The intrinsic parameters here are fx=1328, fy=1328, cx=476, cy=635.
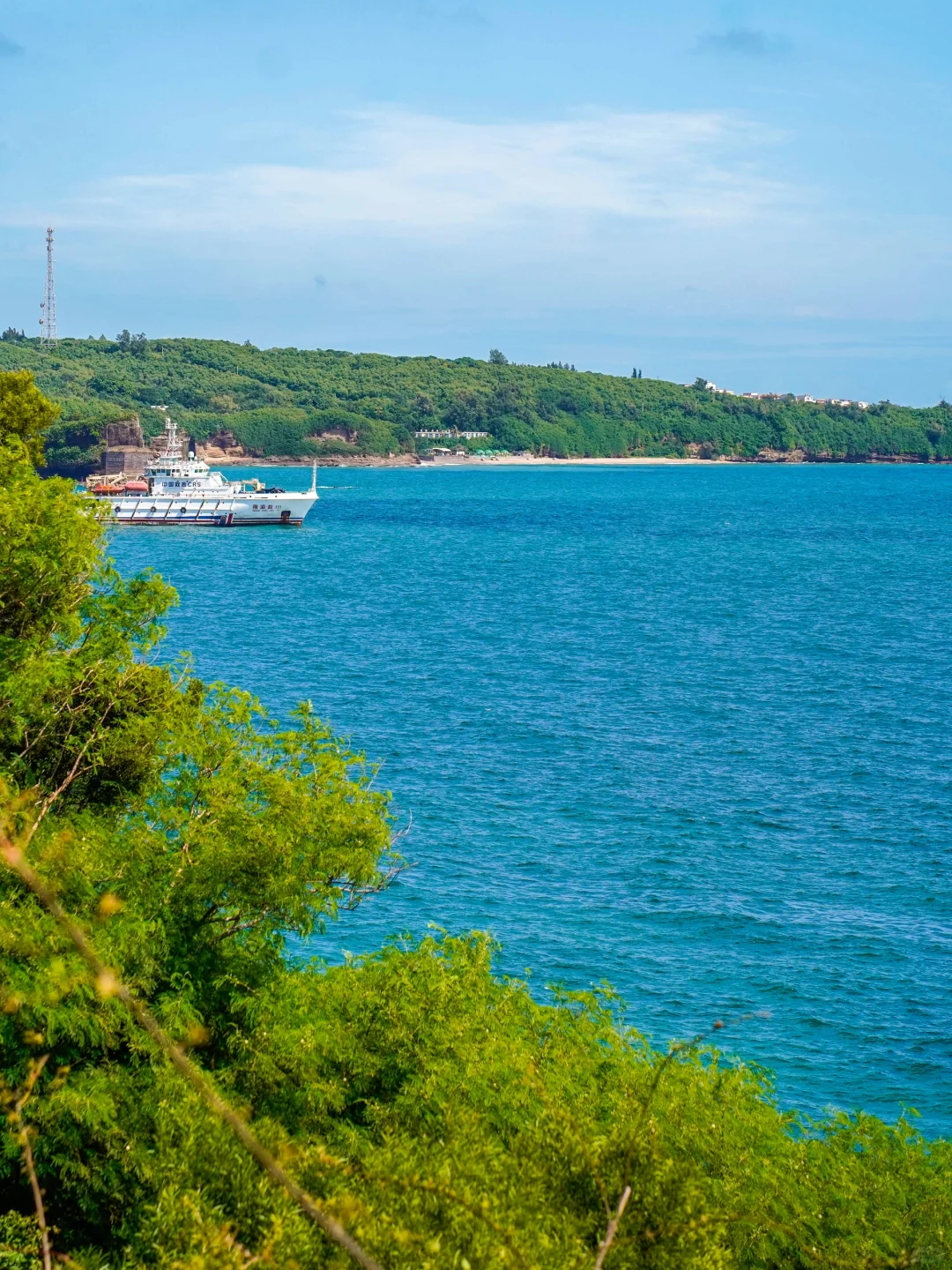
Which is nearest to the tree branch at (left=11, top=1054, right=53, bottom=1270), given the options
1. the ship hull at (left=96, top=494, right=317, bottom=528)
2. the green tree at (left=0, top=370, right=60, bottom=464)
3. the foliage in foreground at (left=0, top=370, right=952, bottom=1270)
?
the foliage in foreground at (left=0, top=370, right=952, bottom=1270)

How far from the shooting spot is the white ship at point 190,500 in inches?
4899

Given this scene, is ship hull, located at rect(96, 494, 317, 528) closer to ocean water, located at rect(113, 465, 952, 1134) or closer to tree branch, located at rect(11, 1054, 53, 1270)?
ocean water, located at rect(113, 465, 952, 1134)

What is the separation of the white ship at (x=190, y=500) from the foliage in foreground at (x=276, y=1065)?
346ft

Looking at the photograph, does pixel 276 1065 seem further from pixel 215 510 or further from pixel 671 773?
pixel 215 510

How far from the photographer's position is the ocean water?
25875 mm

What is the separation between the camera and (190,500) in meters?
125

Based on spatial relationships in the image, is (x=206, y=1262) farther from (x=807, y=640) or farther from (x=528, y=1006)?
(x=807, y=640)

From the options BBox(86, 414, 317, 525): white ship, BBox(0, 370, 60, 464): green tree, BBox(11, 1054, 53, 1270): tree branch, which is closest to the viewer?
BBox(11, 1054, 53, 1270): tree branch

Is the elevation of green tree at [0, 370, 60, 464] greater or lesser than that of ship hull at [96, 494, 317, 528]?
greater

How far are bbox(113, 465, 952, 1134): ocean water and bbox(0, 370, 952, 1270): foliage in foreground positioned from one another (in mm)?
3178

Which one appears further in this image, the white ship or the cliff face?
the cliff face

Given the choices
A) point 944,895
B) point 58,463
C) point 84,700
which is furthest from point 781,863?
point 58,463

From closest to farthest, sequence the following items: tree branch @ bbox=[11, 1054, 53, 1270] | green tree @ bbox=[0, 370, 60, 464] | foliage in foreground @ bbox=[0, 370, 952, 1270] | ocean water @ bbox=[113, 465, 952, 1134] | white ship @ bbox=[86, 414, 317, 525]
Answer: tree branch @ bbox=[11, 1054, 53, 1270] → foliage in foreground @ bbox=[0, 370, 952, 1270] → ocean water @ bbox=[113, 465, 952, 1134] → green tree @ bbox=[0, 370, 60, 464] → white ship @ bbox=[86, 414, 317, 525]

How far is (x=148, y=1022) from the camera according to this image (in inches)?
188
